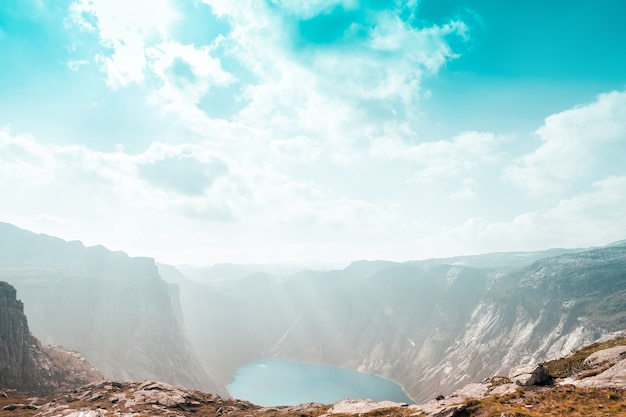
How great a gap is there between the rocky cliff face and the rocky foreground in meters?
22.0

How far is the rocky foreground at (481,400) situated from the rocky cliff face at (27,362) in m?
22.0

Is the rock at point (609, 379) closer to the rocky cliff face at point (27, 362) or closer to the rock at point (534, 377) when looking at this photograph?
the rock at point (534, 377)

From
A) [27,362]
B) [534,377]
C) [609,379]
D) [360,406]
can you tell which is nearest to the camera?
[609,379]

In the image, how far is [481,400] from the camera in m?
38.9

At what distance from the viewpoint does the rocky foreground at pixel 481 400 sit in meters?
33.7

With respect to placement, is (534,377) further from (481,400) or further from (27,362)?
(27,362)

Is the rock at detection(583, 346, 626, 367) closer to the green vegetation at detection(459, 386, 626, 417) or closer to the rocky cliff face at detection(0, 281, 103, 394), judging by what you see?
the green vegetation at detection(459, 386, 626, 417)

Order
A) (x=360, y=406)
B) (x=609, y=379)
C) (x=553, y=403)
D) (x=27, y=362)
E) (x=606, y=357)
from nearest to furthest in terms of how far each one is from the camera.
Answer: (x=553, y=403) < (x=609, y=379) < (x=606, y=357) < (x=360, y=406) < (x=27, y=362)

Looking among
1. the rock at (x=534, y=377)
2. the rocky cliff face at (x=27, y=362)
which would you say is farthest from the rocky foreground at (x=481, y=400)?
the rocky cliff face at (x=27, y=362)

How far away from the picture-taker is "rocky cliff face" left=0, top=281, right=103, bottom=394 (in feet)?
333

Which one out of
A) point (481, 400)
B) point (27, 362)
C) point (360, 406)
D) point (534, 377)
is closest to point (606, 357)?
point (534, 377)

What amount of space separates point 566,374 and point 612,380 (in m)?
8.93

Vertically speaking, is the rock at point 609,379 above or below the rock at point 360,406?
above

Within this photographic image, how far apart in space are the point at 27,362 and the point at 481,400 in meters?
130
